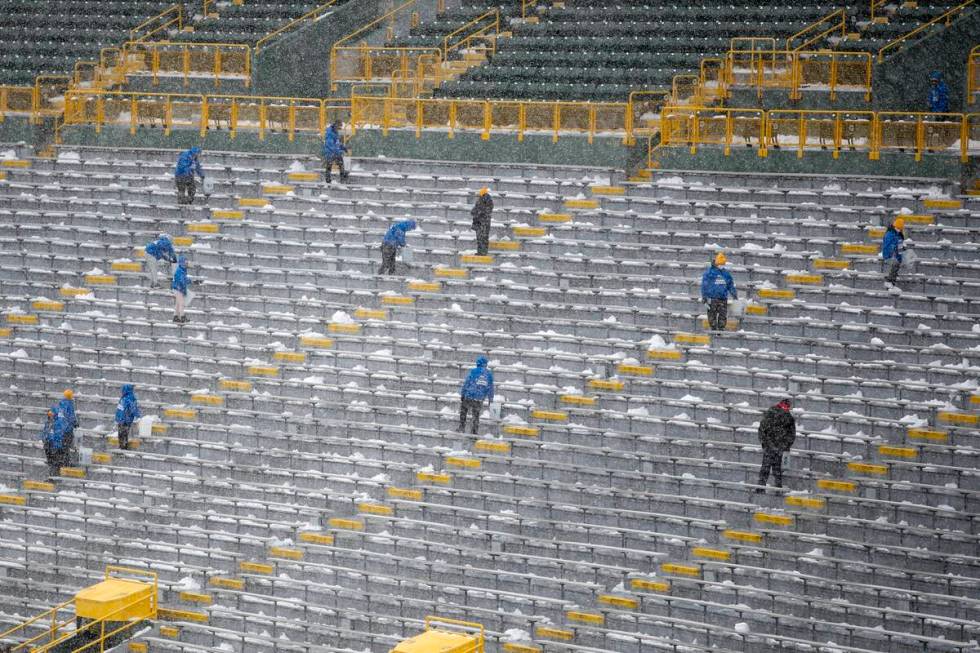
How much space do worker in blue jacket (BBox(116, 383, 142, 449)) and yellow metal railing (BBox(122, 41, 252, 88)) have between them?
1195 centimetres

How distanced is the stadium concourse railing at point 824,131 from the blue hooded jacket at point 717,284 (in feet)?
14.9

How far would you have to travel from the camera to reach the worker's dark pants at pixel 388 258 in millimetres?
26031

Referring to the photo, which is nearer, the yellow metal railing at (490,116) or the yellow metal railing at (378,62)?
the yellow metal railing at (490,116)

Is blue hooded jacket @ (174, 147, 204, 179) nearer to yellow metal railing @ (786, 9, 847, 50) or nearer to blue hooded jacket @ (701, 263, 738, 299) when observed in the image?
blue hooded jacket @ (701, 263, 738, 299)

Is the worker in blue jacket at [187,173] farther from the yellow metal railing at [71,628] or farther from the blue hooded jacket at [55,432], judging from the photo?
the yellow metal railing at [71,628]

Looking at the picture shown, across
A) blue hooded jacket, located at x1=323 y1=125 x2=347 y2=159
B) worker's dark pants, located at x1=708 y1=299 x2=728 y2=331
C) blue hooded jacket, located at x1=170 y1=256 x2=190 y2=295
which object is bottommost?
worker's dark pants, located at x1=708 y1=299 x2=728 y2=331

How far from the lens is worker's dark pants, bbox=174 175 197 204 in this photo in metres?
29.2

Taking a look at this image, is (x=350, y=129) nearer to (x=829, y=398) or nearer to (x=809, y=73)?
(x=809, y=73)

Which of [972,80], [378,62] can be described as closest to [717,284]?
[972,80]

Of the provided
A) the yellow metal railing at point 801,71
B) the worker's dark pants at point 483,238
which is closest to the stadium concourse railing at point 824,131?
the yellow metal railing at point 801,71

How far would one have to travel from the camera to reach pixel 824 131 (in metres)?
26.9

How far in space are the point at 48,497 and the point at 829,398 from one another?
11048mm

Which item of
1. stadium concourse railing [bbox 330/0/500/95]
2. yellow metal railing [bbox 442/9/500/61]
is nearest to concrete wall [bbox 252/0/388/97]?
stadium concourse railing [bbox 330/0/500/95]

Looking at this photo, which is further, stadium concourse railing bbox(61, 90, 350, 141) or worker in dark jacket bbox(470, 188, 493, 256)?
stadium concourse railing bbox(61, 90, 350, 141)
